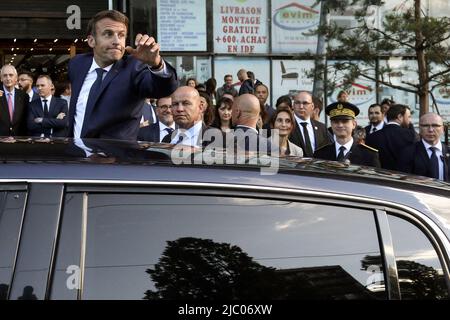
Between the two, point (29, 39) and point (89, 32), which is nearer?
point (89, 32)

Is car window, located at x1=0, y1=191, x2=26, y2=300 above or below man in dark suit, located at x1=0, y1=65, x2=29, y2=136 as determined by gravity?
below

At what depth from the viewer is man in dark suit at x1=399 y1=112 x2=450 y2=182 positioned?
6316mm

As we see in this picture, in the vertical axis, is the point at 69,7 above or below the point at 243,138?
above

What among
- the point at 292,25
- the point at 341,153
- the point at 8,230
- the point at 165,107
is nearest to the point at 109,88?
the point at 8,230

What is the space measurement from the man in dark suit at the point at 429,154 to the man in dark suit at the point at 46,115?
3.88m

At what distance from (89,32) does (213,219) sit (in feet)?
8.05

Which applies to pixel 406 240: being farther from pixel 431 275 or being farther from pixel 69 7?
pixel 69 7

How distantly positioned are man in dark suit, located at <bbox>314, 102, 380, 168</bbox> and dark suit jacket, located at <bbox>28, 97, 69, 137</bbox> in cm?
A: 321

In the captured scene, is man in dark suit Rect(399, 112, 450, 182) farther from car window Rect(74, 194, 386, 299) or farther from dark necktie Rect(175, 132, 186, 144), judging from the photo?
car window Rect(74, 194, 386, 299)

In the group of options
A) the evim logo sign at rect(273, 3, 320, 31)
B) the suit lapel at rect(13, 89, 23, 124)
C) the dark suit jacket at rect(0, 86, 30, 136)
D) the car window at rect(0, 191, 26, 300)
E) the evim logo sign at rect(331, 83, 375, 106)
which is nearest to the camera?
the car window at rect(0, 191, 26, 300)

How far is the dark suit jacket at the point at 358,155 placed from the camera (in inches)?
227

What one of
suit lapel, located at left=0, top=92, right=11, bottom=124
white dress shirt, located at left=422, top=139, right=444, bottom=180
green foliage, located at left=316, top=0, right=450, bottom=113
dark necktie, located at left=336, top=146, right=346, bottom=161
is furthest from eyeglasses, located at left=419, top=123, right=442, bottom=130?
suit lapel, located at left=0, top=92, right=11, bottom=124

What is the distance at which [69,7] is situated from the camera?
15891 millimetres

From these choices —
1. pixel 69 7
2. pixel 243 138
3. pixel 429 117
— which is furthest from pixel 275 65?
pixel 243 138
